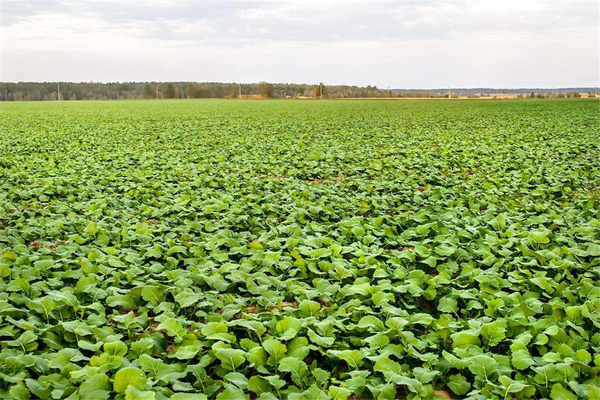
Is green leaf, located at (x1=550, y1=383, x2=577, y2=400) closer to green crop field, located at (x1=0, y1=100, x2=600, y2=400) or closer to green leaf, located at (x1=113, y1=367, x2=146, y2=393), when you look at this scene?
green crop field, located at (x1=0, y1=100, x2=600, y2=400)

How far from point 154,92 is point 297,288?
121 meters

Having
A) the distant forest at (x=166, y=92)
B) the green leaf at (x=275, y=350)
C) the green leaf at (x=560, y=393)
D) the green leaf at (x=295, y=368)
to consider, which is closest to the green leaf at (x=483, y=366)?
the green leaf at (x=560, y=393)

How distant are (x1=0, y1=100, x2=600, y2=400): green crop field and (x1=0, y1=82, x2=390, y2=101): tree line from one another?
101 metres

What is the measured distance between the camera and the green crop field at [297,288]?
2867mm

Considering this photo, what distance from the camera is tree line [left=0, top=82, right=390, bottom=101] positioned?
11314 cm

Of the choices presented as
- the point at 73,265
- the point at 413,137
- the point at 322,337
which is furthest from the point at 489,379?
the point at 413,137

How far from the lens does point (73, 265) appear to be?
4.68 metres

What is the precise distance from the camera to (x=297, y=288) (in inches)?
163

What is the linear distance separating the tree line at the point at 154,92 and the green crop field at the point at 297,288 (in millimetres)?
101218

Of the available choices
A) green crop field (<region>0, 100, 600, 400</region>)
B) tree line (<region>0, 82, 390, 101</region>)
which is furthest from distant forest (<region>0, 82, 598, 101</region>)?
green crop field (<region>0, 100, 600, 400</region>)

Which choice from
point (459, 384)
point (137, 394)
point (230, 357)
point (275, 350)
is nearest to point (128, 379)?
point (137, 394)

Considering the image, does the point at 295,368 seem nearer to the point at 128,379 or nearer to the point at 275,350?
the point at 275,350

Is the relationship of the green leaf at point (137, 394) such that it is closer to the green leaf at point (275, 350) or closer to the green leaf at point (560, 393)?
the green leaf at point (275, 350)

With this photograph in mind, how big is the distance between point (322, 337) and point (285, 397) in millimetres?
572
